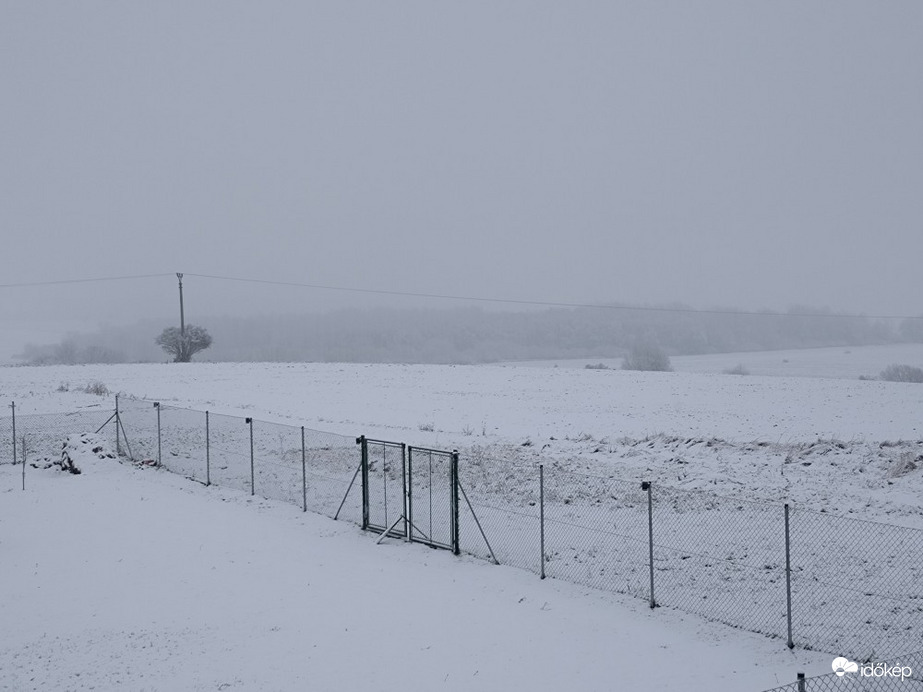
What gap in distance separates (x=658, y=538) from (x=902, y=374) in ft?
232

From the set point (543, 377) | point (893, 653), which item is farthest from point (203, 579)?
point (543, 377)

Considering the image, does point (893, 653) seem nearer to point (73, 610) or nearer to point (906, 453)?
point (73, 610)

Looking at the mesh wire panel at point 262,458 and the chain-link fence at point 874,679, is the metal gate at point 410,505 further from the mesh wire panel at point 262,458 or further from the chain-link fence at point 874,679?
the chain-link fence at point 874,679

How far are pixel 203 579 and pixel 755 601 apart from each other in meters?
9.55

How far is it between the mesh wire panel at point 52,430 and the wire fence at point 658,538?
4.47 metres

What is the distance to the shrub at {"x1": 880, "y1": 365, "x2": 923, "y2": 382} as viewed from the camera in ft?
243

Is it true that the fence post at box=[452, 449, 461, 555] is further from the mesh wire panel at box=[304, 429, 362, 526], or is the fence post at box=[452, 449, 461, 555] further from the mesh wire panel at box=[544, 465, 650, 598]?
the mesh wire panel at box=[304, 429, 362, 526]

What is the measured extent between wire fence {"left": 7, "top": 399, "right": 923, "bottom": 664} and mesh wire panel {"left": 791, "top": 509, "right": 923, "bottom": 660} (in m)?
0.03

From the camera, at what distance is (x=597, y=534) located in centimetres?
1634

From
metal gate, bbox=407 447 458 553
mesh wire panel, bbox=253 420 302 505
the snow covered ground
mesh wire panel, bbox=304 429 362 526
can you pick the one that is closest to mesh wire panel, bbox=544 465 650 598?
the snow covered ground

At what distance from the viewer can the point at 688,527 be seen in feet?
53.7

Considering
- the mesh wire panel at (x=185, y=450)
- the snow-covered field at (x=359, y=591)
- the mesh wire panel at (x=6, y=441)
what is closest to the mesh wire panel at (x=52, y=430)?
the mesh wire panel at (x=6, y=441)

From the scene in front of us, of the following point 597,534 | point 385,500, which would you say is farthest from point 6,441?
point 597,534

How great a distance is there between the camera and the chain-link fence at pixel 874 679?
8.73 meters
